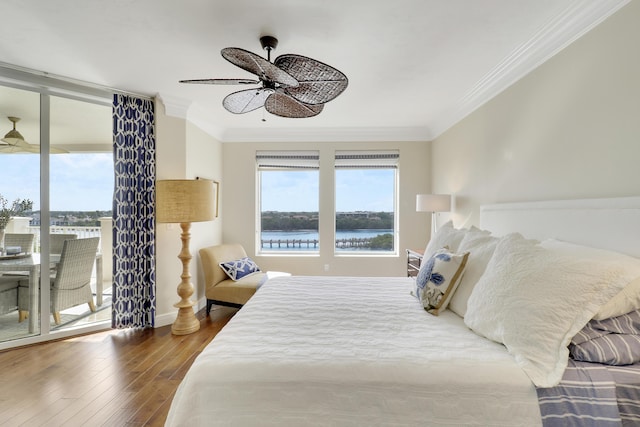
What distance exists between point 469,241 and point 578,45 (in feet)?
4.59

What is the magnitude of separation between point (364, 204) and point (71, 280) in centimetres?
381

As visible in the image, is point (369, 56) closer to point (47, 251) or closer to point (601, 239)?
point (601, 239)

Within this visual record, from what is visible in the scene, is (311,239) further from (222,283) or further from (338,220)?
(222,283)

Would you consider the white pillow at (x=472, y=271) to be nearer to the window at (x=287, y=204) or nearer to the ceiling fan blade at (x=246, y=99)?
the ceiling fan blade at (x=246, y=99)

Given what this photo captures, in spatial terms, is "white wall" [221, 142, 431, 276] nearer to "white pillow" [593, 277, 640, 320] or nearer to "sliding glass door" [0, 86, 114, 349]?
"sliding glass door" [0, 86, 114, 349]

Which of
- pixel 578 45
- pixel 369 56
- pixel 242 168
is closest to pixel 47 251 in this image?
pixel 242 168

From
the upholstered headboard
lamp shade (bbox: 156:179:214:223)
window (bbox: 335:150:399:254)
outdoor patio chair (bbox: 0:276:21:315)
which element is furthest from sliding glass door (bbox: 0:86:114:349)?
the upholstered headboard

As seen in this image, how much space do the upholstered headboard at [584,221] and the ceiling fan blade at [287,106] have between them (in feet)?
5.90

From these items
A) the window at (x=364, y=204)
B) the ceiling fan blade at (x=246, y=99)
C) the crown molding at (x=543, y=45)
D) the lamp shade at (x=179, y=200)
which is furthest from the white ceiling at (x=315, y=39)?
the window at (x=364, y=204)

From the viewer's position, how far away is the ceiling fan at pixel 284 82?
5.41 feet

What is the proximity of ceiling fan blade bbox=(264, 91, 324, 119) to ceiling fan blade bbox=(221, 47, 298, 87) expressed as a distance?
27cm

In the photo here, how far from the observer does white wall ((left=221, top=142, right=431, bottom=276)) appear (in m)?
4.38

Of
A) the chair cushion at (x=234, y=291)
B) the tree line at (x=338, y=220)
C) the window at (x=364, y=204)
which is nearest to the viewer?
the chair cushion at (x=234, y=291)

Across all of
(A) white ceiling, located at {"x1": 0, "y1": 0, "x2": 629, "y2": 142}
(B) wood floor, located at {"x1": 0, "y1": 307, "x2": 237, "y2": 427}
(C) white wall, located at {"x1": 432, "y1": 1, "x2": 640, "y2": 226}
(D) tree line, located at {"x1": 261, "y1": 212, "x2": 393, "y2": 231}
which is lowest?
(B) wood floor, located at {"x1": 0, "y1": 307, "x2": 237, "y2": 427}
